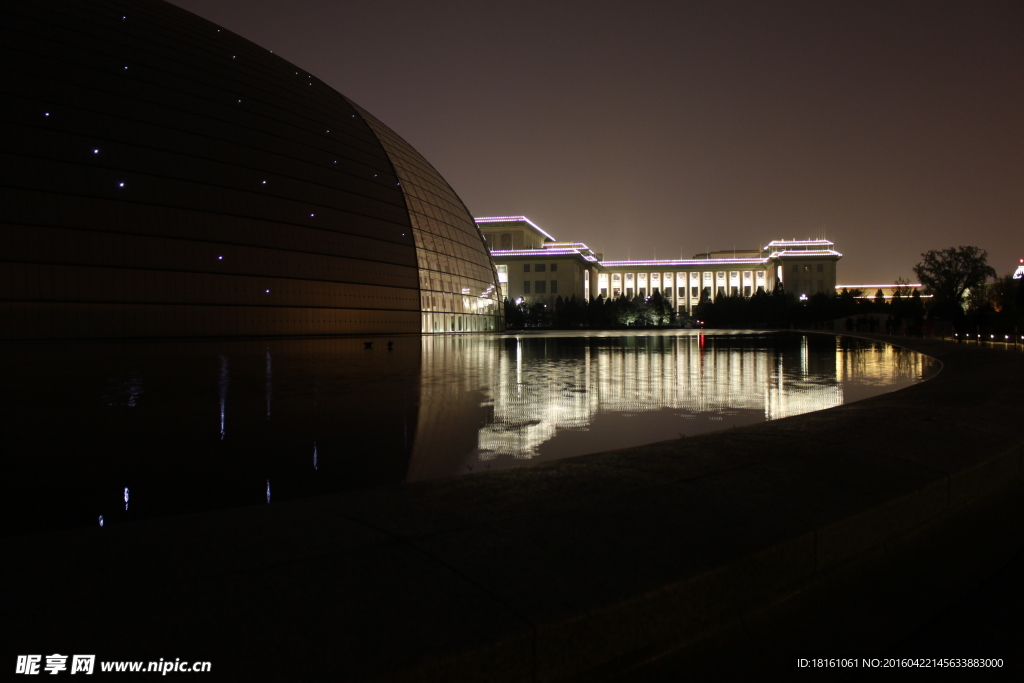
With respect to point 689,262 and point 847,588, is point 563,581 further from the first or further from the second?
point 689,262

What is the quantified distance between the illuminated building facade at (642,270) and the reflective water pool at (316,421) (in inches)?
4080

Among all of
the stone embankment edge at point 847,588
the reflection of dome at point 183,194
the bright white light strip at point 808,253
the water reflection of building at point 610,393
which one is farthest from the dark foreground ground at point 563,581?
the bright white light strip at point 808,253

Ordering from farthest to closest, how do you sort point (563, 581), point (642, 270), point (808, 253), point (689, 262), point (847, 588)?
point (642, 270)
point (689, 262)
point (808, 253)
point (847, 588)
point (563, 581)

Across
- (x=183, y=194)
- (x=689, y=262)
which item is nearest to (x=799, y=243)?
(x=689, y=262)

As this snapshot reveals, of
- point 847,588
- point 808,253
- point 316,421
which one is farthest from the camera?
point 808,253

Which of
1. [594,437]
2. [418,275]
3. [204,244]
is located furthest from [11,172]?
[594,437]

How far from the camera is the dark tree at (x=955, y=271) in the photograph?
106 metres

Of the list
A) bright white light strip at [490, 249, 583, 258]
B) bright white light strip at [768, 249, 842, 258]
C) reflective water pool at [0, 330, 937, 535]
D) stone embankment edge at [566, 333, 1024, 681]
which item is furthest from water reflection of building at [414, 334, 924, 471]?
bright white light strip at [768, 249, 842, 258]

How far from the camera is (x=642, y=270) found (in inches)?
6501

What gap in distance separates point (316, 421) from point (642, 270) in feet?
530

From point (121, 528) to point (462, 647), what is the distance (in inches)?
87.5

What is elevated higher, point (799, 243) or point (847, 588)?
point (799, 243)

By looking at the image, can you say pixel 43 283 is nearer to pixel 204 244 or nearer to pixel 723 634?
pixel 204 244

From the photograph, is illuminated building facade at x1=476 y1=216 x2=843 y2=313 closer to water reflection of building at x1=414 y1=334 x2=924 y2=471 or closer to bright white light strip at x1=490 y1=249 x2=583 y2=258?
bright white light strip at x1=490 y1=249 x2=583 y2=258
